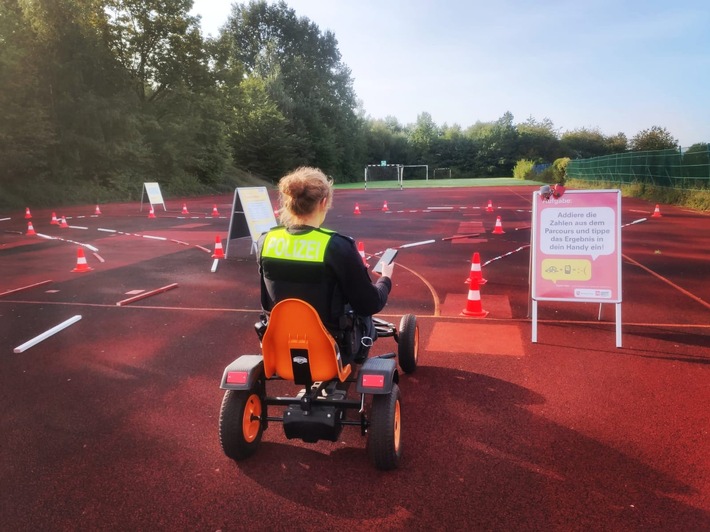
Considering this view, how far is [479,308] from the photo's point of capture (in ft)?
20.7

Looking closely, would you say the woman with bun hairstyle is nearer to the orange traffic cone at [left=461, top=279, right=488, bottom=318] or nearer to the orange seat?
the orange seat

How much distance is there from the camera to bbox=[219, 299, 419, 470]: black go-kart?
291 centimetres

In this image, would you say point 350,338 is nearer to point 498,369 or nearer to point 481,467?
point 481,467

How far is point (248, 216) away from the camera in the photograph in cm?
986

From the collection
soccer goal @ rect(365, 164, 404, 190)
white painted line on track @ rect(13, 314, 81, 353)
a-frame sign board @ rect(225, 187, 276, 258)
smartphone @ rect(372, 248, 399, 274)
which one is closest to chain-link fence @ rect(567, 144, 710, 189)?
a-frame sign board @ rect(225, 187, 276, 258)

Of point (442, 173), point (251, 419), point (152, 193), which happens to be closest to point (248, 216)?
point (251, 419)

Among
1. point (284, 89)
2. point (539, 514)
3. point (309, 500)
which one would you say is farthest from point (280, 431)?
point (284, 89)

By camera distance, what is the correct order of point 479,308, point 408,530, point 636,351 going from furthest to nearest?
1. point 479,308
2. point 636,351
3. point 408,530

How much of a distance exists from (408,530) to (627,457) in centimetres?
148

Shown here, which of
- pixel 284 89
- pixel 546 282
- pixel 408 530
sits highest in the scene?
pixel 284 89

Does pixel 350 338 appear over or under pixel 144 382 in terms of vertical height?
over

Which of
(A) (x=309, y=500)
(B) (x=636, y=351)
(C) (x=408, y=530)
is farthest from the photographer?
(B) (x=636, y=351)

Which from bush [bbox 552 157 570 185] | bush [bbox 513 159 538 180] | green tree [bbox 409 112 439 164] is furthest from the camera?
green tree [bbox 409 112 439 164]

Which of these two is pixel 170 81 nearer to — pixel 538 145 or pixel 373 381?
pixel 373 381
